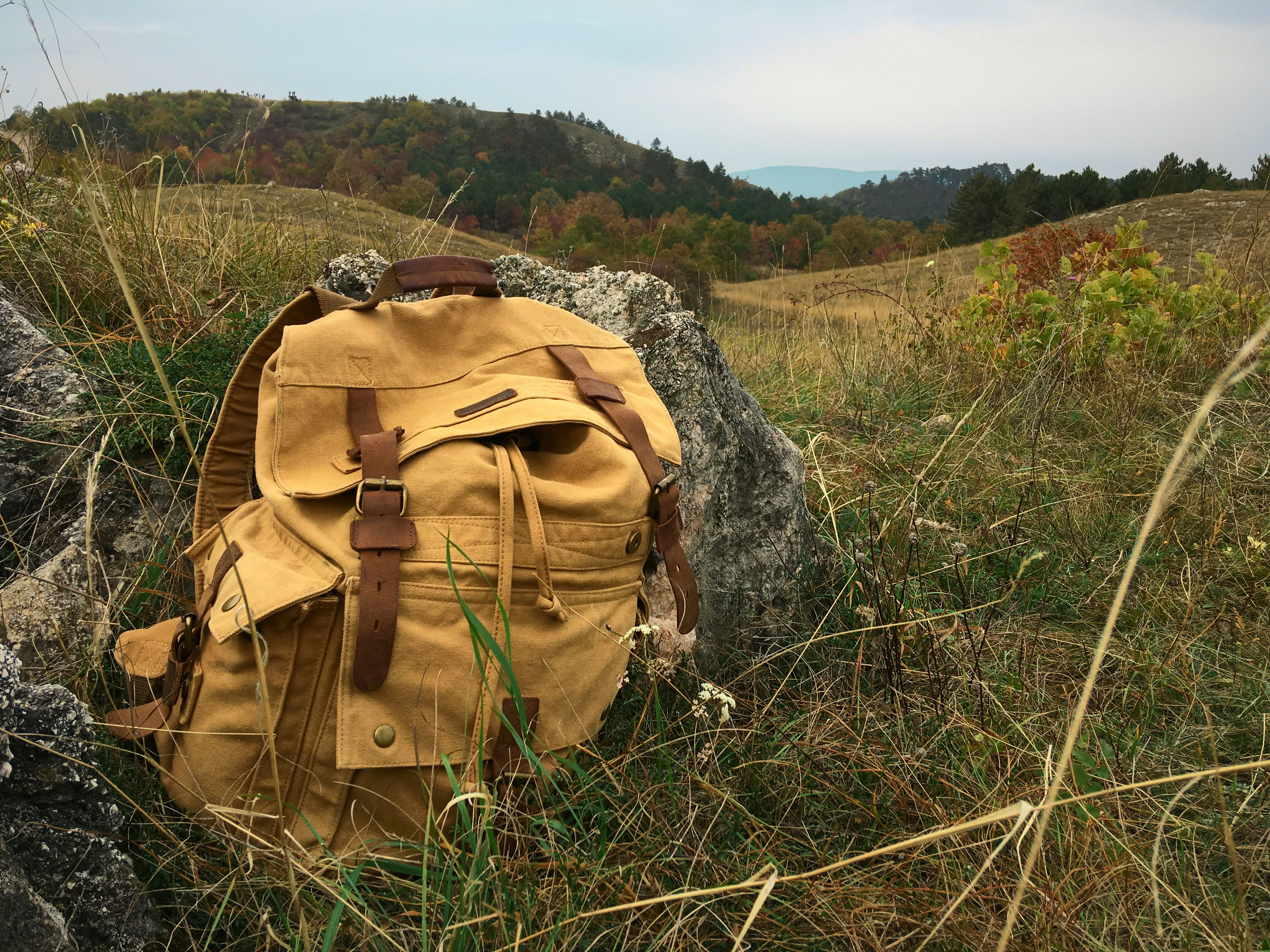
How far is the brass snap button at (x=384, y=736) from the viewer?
63.8 inches

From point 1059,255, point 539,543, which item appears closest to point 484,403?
point 539,543

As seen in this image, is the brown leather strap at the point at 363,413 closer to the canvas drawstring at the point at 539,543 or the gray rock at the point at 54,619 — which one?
the canvas drawstring at the point at 539,543

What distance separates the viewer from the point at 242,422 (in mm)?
2209

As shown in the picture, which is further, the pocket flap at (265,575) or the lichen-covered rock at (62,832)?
the pocket flap at (265,575)

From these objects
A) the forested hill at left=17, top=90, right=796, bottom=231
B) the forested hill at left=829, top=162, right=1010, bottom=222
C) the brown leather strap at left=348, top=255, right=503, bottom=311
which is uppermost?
the brown leather strap at left=348, top=255, right=503, bottom=311

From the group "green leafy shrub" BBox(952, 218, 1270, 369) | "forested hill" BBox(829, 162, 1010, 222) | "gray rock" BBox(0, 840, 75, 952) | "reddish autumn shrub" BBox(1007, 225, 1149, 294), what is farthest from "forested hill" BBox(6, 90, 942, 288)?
"forested hill" BBox(829, 162, 1010, 222)

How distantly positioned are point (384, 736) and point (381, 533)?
0.42 meters

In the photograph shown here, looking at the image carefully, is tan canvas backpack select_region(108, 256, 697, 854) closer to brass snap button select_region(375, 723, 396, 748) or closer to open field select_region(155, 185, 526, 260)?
brass snap button select_region(375, 723, 396, 748)

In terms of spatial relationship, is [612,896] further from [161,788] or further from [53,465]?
[53,465]

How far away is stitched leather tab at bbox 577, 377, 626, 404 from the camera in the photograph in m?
2.01

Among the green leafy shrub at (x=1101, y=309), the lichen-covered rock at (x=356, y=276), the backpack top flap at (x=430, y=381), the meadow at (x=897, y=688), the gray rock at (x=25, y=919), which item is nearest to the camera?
the gray rock at (x=25, y=919)

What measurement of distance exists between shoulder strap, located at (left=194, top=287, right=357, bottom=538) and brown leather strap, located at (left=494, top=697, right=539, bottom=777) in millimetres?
1023

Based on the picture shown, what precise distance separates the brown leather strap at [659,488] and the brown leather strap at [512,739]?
1.59 feet

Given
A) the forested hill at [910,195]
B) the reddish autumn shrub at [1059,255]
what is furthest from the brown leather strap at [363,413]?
the forested hill at [910,195]
